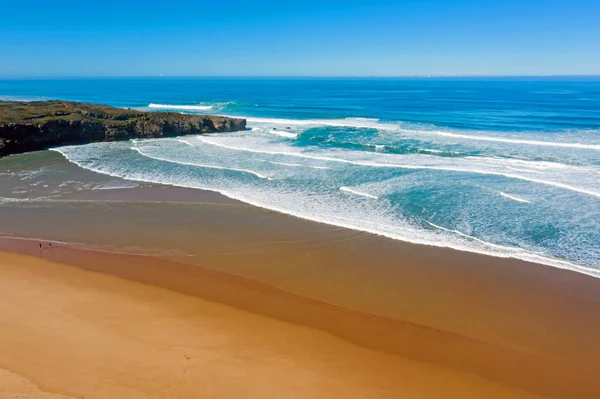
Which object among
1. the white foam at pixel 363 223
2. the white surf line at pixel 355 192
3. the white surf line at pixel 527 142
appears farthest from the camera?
the white surf line at pixel 527 142

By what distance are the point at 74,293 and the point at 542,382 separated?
9543mm

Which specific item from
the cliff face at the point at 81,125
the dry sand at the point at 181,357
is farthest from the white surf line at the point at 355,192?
the cliff face at the point at 81,125

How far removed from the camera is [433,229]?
1320 centimetres

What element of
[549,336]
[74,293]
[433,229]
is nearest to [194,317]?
[74,293]

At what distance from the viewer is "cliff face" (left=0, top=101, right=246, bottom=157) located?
27.7 metres

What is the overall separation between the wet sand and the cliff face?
18.2m

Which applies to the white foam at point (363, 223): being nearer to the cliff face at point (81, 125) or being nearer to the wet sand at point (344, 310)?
the wet sand at point (344, 310)

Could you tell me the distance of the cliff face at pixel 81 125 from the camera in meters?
27.7

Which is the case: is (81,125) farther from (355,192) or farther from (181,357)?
(181,357)

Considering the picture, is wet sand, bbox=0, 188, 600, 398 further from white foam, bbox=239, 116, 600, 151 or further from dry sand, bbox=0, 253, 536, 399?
white foam, bbox=239, 116, 600, 151

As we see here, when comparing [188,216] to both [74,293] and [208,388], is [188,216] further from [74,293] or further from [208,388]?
[208,388]

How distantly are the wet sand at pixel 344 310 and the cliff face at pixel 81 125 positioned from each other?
18234 mm

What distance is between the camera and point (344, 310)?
8906 millimetres

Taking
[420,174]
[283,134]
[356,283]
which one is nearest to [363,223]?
[356,283]
